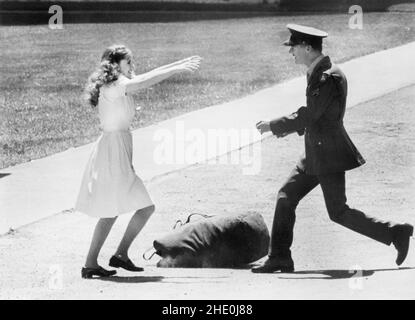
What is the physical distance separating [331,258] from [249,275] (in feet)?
2.75

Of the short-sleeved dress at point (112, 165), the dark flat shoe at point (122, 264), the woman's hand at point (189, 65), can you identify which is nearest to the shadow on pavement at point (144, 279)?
the dark flat shoe at point (122, 264)

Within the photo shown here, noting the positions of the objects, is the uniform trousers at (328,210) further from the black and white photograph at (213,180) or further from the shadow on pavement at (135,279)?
the shadow on pavement at (135,279)

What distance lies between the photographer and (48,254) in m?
8.56

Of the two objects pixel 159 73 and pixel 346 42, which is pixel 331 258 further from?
pixel 346 42

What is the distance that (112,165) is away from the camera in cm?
779

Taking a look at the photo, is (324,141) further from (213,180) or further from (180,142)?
(180,142)

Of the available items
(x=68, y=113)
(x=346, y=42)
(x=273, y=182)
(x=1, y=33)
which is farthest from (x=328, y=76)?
(x=1, y=33)

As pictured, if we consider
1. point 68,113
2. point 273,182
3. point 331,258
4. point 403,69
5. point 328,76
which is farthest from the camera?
point 403,69

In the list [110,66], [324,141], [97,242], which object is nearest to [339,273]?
[324,141]

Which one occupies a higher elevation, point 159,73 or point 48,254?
point 159,73

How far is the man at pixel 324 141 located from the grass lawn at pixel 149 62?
204 inches

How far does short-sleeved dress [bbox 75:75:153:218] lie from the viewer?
7.77 metres

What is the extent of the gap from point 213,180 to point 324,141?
3.67 metres

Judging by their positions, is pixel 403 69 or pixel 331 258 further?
pixel 403 69
